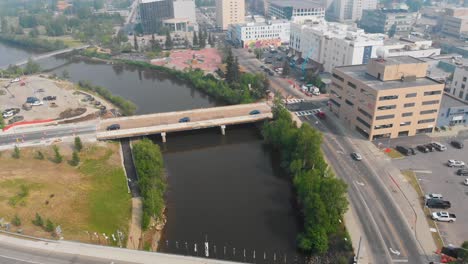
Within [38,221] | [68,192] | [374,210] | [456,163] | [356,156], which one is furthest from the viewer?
[356,156]

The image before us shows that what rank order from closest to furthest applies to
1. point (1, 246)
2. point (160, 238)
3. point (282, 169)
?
point (1, 246) < point (160, 238) < point (282, 169)

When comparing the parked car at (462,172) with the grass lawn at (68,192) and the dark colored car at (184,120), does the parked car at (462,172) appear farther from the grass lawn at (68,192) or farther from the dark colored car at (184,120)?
the grass lawn at (68,192)

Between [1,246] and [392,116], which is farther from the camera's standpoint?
[392,116]

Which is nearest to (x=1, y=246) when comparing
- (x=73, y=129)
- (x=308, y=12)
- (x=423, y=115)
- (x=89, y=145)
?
(x=89, y=145)

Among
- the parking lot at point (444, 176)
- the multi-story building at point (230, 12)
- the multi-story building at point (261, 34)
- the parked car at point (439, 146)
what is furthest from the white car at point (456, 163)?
the multi-story building at point (230, 12)

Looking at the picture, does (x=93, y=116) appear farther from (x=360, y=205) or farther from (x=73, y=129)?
(x=360, y=205)

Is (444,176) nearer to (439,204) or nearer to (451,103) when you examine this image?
(439,204)

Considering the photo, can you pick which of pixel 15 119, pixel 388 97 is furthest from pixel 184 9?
pixel 388 97
